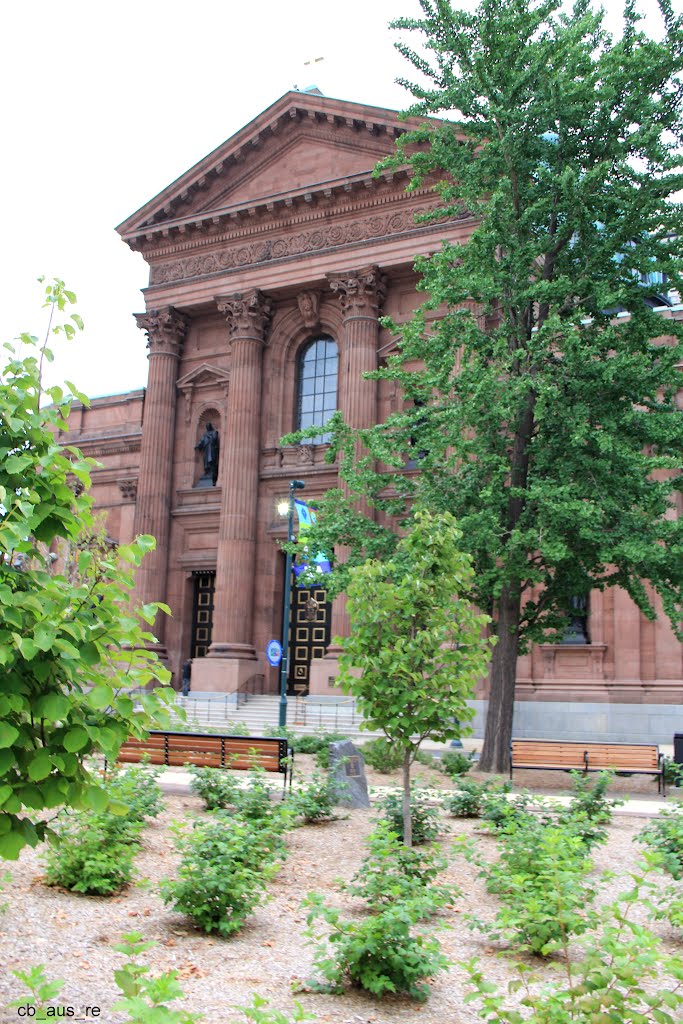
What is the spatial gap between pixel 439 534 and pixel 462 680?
5.41 feet

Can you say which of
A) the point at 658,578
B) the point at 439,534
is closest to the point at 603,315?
the point at 658,578

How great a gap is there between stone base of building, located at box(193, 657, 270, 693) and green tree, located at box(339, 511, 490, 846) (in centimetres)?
2475

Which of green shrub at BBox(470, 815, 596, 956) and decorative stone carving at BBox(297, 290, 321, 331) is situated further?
decorative stone carving at BBox(297, 290, 321, 331)

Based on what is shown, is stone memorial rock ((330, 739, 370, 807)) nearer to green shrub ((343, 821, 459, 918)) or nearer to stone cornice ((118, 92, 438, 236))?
green shrub ((343, 821, 459, 918))

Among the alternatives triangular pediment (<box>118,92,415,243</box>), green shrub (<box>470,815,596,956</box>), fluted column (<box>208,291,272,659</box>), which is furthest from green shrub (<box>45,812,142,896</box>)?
triangular pediment (<box>118,92,415,243</box>)

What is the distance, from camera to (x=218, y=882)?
834cm

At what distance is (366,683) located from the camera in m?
11.1

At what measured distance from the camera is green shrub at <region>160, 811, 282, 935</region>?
838 centimetres

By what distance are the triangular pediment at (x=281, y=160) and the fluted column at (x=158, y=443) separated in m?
4.05

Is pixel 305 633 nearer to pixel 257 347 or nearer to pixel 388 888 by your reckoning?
pixel 257 347

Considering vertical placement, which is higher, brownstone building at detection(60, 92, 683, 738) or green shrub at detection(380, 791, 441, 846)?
brownstone building at detection(60, 92, 683, 738)

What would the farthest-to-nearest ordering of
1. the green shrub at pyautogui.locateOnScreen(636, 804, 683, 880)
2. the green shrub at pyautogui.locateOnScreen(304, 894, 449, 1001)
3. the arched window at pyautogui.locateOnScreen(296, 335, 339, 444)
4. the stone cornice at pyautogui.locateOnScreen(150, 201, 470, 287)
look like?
1. the arched window at pyautogui.locateOnScreen(296, 335, 339, 444)
2. the stone cornice at pyautogui.locateOnScreen(150, 201, 470, 287)
3. the green shrub at pyautogui.locateOnScreen(636, 804, 683, 880)
4. the green shrub at pyautogui.locateOnScreen(304, 894, 449, 1001)

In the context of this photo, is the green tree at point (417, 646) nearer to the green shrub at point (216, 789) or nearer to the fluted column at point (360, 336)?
the green shrub at point (216, 789)

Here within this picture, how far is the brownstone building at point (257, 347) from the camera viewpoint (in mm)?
36625
